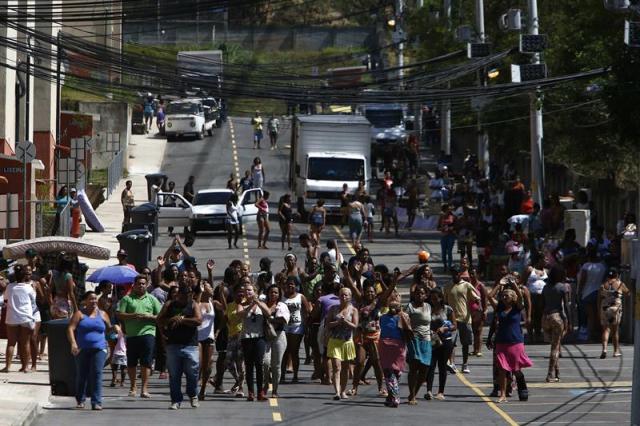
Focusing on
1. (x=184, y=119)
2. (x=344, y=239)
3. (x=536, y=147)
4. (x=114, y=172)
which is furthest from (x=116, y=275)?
(x=184, y=119)

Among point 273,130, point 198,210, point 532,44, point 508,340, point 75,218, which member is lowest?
point 508,340

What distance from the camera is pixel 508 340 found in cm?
2186

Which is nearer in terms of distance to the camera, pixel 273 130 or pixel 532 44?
pixel 532 44

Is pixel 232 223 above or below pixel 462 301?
above

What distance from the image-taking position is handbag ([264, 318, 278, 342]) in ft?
69.7

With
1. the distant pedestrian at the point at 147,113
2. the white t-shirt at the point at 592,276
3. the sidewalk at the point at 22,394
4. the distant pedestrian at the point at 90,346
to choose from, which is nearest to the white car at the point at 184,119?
the distant pedestrian at the point at 147,113

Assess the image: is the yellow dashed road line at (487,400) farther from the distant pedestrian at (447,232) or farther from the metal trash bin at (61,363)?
the distant pedestrian at (447,232)

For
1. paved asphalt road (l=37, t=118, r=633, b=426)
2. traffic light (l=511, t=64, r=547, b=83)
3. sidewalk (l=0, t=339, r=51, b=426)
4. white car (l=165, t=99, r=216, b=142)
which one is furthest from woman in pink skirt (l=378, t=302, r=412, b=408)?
white car (l=165, t=99, r=216, b=142)

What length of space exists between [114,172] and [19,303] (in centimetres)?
3585

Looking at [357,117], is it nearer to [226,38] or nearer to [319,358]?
[319,358]

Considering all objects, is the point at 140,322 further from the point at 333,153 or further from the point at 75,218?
the point at 333,153

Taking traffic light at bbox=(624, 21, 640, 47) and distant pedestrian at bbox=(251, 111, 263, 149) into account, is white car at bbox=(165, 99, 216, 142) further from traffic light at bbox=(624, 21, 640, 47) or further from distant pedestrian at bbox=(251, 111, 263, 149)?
traffic light at bbox=(624, 21, 640, 47)

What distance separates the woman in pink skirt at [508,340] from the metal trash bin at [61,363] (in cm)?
568

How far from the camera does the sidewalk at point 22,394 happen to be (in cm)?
1925
